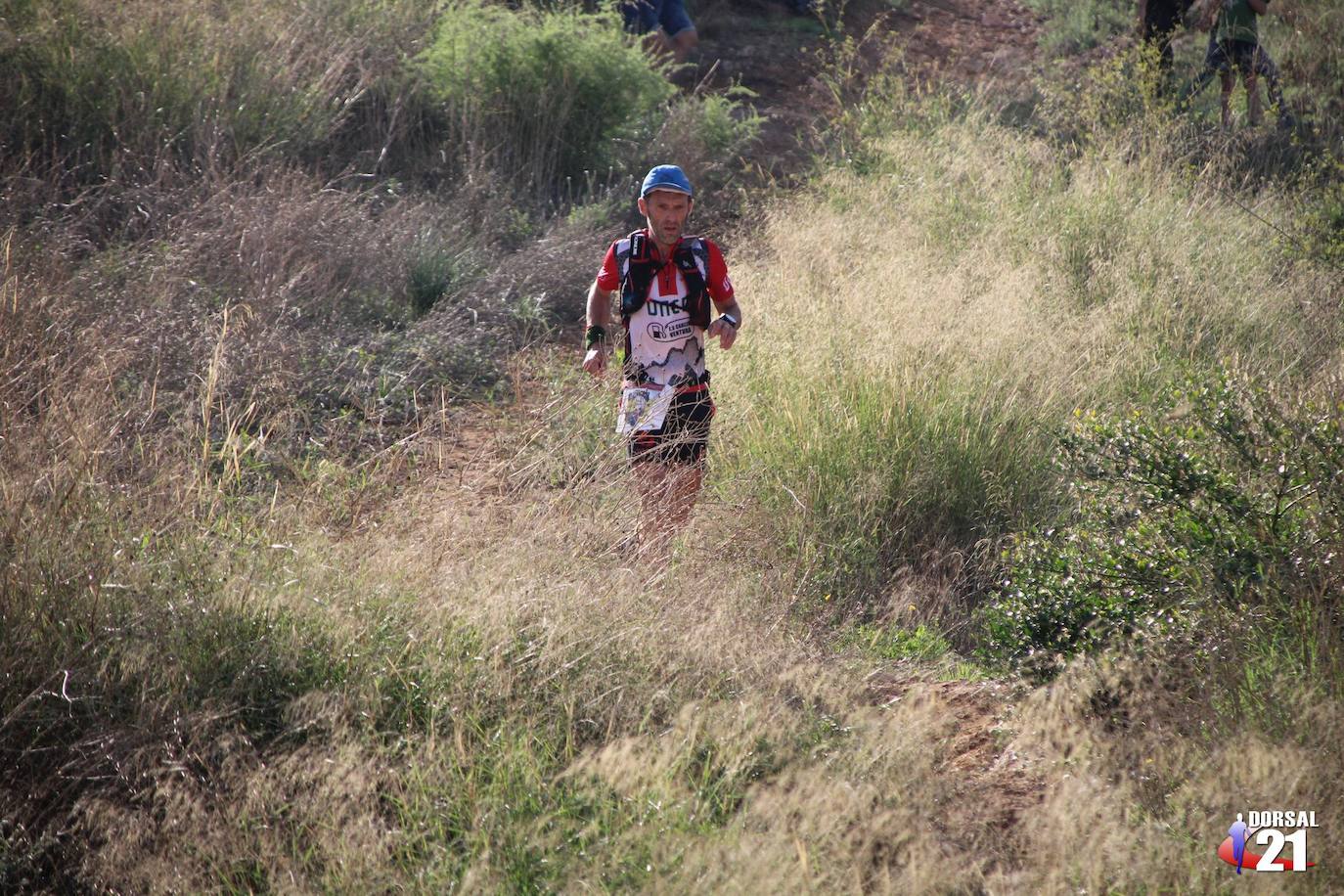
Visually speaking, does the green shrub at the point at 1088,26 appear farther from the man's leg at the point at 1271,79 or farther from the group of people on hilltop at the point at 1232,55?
the man's leg at the point at 1271,79

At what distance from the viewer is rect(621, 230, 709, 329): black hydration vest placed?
455 centimetres

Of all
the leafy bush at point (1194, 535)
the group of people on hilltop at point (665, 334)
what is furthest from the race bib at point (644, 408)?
the leafy bush at point (1194, 535)

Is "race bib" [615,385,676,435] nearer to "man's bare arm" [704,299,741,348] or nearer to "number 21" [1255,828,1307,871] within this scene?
"man's bare arm" [704,299,741,348]

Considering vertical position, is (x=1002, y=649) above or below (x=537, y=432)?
below

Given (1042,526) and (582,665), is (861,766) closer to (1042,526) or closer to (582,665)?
(582,665)

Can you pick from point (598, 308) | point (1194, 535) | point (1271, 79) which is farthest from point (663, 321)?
point (1271, 79)

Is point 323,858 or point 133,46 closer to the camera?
point 323,858

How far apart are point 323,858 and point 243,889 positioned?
0.19 metres

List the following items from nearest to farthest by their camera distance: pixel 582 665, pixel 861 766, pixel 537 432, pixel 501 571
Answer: pixel 861 766
pixel 582 665
pixel 501 571
pixel 537 432

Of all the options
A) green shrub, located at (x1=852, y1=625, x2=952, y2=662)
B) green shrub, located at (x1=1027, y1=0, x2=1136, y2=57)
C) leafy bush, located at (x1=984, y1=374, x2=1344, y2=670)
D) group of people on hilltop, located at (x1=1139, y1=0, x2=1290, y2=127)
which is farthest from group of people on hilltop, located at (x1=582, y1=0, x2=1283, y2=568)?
green shrub, located at (x1=1027, y1=0, x2=1136, y2=57)

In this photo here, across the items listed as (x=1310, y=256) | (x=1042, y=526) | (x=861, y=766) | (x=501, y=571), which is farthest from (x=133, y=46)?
(x=1310, y=256)

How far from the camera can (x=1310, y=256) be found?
7.09m

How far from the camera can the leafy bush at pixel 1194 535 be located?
3.32m

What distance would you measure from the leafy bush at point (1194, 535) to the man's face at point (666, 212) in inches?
65.6
